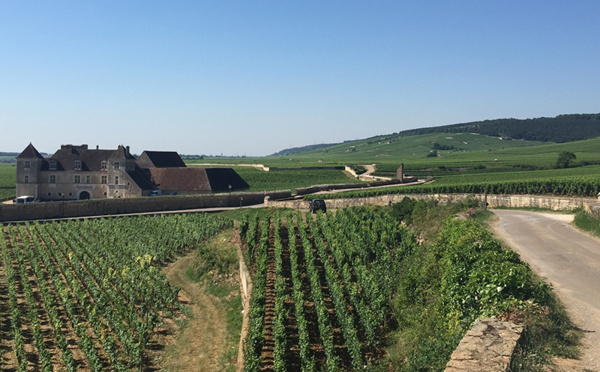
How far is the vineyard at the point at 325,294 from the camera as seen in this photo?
17.7m

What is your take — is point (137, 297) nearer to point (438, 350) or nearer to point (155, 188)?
point (438, 350)

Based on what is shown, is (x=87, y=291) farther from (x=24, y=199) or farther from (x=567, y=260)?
(x=24, y=199)

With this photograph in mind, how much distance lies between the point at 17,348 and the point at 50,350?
150cm

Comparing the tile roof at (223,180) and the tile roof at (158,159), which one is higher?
the tile roof at (158,159)

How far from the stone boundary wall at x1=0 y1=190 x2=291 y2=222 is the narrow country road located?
3208 centimetres

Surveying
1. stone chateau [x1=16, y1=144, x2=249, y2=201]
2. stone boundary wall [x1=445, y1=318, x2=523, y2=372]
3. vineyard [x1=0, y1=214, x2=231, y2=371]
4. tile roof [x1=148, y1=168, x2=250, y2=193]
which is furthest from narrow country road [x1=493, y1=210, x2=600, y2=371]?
stone chateau [x1=16, y1=144, x2=249, y2=201]

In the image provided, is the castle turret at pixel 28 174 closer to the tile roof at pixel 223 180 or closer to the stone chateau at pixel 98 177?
the stone chateau at pixel 98 177

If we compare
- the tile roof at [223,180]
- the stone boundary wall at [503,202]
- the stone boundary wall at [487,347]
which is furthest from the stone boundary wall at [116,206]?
the stone boundary wall at [487,347]

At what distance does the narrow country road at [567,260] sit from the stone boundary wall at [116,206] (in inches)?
1263

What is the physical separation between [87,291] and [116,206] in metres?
24.7

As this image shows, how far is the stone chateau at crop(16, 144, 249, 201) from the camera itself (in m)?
69.1

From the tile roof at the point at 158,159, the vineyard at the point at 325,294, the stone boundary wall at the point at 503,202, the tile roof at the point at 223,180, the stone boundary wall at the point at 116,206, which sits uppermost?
the tile roof at the point at 158,159

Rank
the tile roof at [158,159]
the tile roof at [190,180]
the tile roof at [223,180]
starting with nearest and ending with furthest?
1. the tile roof at [190,180]
2. the tile roof at [223,180]
3. the tile roof at [158,159]

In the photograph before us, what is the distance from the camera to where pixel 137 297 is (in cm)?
2633
